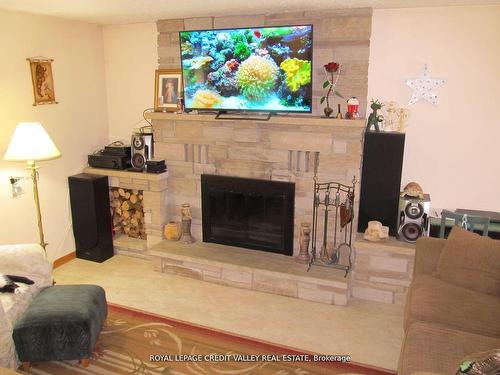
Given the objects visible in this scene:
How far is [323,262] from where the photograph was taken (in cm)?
370

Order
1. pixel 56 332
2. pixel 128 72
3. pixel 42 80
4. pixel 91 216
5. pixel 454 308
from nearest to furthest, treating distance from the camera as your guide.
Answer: pixel 454 308 < pixel 56 332 < pixel 42 80 < pixel 91 216 < pixel 128 72

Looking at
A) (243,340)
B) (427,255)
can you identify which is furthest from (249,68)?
(243,340)

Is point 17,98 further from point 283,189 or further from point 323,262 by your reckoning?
point 323,262

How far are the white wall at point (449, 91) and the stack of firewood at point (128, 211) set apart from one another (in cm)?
263

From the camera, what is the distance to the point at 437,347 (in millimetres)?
2123

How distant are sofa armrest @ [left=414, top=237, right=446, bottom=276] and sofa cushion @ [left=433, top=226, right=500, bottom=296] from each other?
65mm

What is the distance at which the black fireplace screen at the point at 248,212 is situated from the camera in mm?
3807

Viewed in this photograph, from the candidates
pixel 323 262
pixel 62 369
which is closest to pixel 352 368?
pixel 323 262

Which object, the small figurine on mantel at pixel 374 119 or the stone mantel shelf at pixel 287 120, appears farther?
the small figurine on mantel at pixel 374 119

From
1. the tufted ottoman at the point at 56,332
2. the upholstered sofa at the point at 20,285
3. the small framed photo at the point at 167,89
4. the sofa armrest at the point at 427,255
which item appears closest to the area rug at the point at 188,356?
the tufted ottoman at the point at 56,332

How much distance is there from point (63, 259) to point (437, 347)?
142 inches

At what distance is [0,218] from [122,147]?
1288 mm

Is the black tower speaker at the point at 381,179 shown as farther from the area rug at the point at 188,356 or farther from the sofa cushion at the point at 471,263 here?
the area rug at the point at 188,356

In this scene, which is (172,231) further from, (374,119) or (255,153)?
(374,119)
